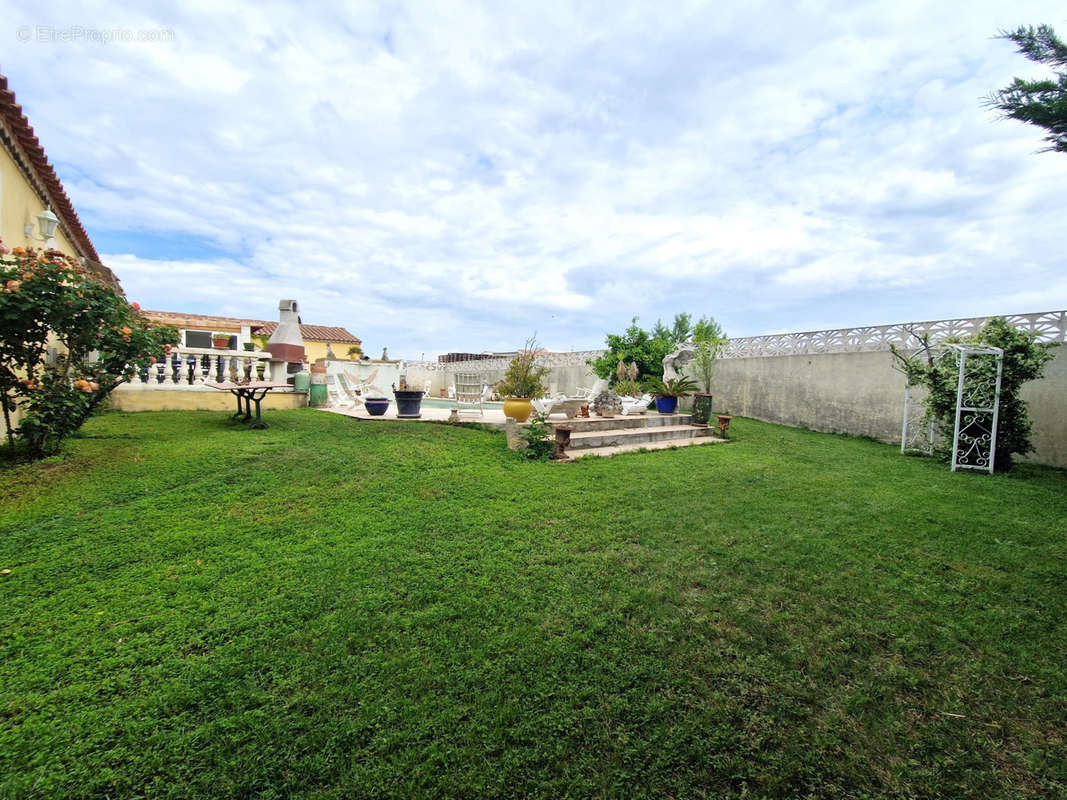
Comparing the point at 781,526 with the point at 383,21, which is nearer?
the point at 781,526

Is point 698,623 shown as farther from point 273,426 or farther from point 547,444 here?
point 273,426

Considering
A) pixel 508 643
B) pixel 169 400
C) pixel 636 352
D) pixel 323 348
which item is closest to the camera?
pixel 508 643

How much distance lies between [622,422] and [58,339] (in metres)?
7.96

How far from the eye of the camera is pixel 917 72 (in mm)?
5977

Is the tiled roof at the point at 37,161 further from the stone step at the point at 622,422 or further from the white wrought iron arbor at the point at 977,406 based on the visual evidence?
the white wrought iron arbor at the point at 977,406

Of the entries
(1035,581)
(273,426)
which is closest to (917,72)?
(1035,581)

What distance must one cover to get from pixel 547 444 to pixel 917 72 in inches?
294

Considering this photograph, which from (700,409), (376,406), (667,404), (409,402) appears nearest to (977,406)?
(700,409)

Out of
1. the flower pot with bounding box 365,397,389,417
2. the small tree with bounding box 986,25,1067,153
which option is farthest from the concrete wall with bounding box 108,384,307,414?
the small tree with bounding box 986,25,1067,153

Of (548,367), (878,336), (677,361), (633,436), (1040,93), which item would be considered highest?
(1040,93)

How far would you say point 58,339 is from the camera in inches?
180

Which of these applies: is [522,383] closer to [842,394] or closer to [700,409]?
[700,409]

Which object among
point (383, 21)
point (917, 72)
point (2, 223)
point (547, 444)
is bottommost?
point (547, 444)

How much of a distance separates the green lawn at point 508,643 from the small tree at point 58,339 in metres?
0.59
